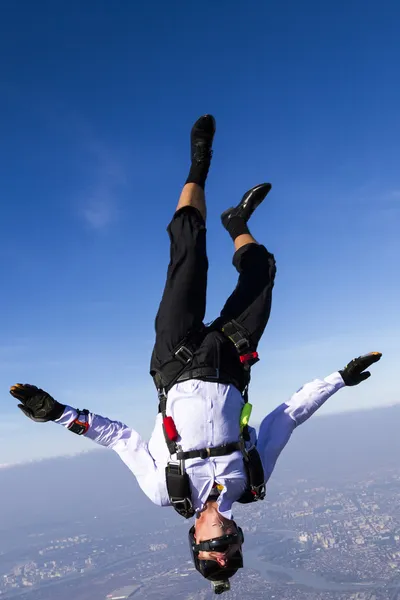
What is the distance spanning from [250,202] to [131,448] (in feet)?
8.39

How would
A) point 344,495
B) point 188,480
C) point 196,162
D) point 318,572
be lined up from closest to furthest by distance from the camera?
point 188,480 → point 196,162 → point 318,572 → point 344,495

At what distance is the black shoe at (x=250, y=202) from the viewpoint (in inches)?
182

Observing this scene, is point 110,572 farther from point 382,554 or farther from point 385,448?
point 385,448

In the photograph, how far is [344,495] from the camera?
2963 inches

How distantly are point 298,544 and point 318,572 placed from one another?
938cm

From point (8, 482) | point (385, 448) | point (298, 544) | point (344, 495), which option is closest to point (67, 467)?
point (8, 482)

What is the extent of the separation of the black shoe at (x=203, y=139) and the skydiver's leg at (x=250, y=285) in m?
0.72

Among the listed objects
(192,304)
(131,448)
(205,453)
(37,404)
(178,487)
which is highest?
(192,304)

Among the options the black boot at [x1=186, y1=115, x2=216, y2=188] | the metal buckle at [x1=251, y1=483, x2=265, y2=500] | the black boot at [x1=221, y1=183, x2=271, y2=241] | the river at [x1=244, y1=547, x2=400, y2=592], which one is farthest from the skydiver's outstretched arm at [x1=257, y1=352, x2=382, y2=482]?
the river at [x1=244, y1=547, x2=400, y2=592]

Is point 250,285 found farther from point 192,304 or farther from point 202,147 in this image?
point 202,147

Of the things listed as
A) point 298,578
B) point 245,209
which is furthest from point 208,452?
point 298,578

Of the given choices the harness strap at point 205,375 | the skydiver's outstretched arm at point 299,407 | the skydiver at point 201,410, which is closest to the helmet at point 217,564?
the skydiver at point 201,410

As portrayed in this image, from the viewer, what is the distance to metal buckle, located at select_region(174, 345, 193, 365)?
364cm

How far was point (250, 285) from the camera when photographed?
13.8 feet
